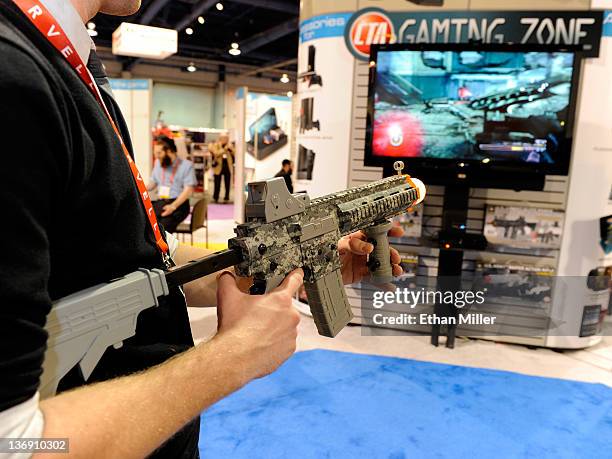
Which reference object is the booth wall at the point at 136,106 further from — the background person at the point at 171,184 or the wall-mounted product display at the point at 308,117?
the wall-mounted product display at the point at 308,117

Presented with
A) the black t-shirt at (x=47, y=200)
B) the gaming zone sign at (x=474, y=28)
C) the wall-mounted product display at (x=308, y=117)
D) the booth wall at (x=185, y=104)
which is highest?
the booth wall at (x=185, y=104)

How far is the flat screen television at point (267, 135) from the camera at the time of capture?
9242 mm

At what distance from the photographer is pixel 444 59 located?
336 cm

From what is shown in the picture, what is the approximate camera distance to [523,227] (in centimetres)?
376

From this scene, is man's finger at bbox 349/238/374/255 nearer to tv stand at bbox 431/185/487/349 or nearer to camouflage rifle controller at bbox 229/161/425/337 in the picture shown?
camouflage rifle controller at bbox 229/161/425/337

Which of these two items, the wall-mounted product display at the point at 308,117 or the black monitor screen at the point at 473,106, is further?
the wall-mounted product display at the point at 308,117

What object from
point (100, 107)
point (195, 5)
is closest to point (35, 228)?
point (100, 107)

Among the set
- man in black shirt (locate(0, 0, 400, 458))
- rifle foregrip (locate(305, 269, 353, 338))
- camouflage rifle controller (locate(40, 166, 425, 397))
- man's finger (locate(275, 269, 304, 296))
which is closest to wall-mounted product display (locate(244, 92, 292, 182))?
camouflage rifle controller (locate(40, 166, 425, 397))

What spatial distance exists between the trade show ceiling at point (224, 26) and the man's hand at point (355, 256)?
8.73 metres

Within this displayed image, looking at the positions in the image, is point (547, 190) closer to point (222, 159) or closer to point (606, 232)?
point (606, 232)

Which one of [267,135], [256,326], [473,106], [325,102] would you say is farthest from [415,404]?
[267,135]

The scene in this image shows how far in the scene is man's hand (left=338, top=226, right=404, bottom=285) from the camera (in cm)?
141

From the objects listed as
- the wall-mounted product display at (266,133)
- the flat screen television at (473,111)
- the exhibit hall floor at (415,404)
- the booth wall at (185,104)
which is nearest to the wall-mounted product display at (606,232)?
the flat screen television at (473,111)

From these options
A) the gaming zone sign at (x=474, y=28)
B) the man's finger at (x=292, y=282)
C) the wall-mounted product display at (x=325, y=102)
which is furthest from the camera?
the wall-mounted product display at (x=325, y=102)
